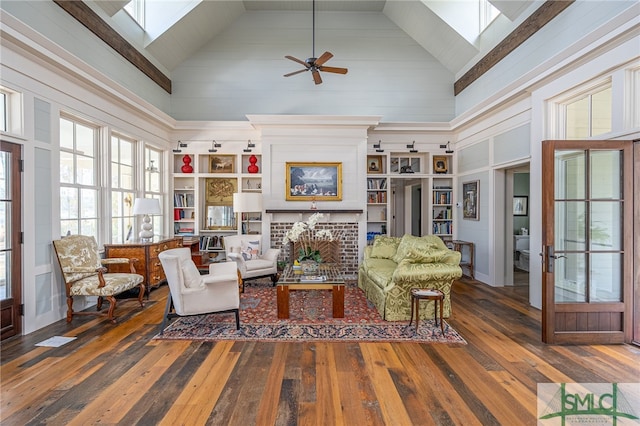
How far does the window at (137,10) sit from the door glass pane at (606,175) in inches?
275

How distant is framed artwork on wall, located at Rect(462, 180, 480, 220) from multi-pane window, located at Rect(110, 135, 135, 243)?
6382 millimetres

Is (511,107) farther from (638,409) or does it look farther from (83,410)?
(83,410)

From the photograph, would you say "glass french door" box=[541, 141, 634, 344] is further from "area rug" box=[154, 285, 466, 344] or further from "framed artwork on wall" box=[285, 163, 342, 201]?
"framed artwork on wall" box=[285, 163, 342, 201]

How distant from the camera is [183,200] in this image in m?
6.79

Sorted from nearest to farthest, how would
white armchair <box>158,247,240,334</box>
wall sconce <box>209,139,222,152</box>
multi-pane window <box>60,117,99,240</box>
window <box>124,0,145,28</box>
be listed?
1. white armchair <box>158,247,240,334</box>
2. multi-pane window <box>60,117,99,240</box>
3. window <box>124,0,145,28</box>
4. wall sconce <box>209,139,222,152</box>

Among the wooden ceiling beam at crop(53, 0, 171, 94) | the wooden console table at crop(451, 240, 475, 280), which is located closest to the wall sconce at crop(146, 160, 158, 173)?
the wooden ceiling beam at crop(53, 0, 171, 94)

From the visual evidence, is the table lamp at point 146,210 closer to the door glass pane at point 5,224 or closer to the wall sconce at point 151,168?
the wall sconce at point 151,168

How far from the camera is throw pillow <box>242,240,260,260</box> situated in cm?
563

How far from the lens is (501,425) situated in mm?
1950

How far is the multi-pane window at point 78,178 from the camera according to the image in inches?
159

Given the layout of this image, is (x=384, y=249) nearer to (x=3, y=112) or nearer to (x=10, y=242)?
(x=10, y=242)

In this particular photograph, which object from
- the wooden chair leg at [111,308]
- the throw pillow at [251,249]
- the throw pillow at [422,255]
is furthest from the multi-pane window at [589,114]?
the wooden chair leg at [111,308]

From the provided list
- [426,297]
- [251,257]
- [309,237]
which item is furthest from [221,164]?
[426,297]

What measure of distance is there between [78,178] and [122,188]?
0.94 m
